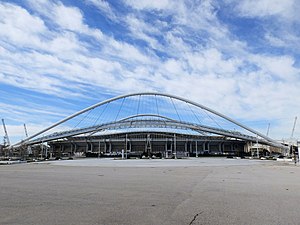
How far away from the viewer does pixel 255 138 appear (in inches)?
5472

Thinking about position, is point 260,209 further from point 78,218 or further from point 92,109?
point 92,109

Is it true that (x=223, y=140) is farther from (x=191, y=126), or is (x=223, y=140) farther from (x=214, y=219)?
(x=214, y=219)

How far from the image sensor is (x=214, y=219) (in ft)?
23.8

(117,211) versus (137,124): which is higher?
(137,124)

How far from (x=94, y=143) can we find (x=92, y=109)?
129 feet

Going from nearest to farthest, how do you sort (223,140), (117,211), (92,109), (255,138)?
(117,211)
(92,109)
(255,138)
(223,140)

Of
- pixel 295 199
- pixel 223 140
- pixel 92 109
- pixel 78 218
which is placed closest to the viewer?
pixel 78 218

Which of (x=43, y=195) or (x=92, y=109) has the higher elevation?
(x=92, y=109)

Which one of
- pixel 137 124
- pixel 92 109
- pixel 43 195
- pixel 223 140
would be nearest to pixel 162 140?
pixel 137 124

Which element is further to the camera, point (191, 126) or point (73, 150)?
point (73, 150)

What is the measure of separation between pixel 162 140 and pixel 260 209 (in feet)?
456

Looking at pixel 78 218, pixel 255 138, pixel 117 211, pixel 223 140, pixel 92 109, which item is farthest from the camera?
pixel 223 140

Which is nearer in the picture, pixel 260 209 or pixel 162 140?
pixel 260 209

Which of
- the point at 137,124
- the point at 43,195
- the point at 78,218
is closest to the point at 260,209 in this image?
the point at 78,218
